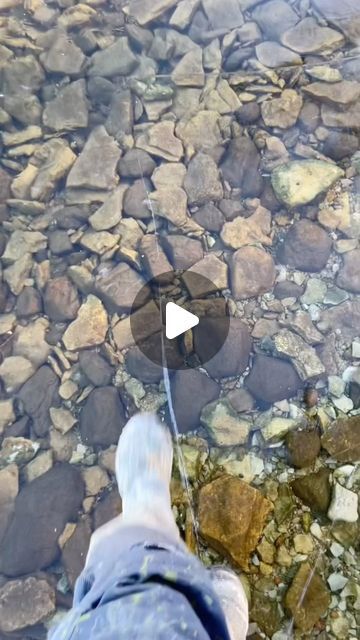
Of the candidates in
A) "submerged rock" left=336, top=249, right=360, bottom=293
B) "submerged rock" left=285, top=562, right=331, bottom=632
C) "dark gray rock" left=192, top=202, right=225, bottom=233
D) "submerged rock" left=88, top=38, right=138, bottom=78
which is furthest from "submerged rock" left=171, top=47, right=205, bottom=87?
"submerged rock" left=285, top=562, right=331, bottom=632

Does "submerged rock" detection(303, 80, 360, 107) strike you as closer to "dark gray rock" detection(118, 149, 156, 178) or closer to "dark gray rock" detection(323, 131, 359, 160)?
"dark gray rock" detection(323, 131, 359, 160)

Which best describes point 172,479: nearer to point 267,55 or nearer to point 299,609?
point 299,609

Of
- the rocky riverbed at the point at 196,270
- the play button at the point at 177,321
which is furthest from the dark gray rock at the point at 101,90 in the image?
the play button at the point at 177,321

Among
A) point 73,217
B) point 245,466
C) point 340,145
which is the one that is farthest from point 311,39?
point 245,466

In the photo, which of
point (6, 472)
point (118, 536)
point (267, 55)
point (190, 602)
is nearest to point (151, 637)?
point (190, 602)

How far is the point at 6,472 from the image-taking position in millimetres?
1585

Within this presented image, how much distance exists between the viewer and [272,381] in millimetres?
1639

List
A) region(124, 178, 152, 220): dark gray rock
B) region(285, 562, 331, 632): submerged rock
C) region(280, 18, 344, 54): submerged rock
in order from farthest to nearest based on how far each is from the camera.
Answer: region(280, 18, 344, 54): submerged rock → region(124, 178, 152, 220): dark gray rock → region(285, 562, 331, 632): submerged rock

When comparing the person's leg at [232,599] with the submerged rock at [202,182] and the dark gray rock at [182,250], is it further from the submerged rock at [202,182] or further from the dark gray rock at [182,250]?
the submerged rock at [202,182]

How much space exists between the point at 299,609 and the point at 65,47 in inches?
78.5

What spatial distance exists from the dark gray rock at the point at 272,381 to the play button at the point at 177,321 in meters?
0.24

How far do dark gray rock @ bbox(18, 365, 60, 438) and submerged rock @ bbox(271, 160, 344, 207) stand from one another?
0.95 metres

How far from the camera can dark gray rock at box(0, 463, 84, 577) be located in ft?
4.91

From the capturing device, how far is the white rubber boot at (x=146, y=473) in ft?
4.40
